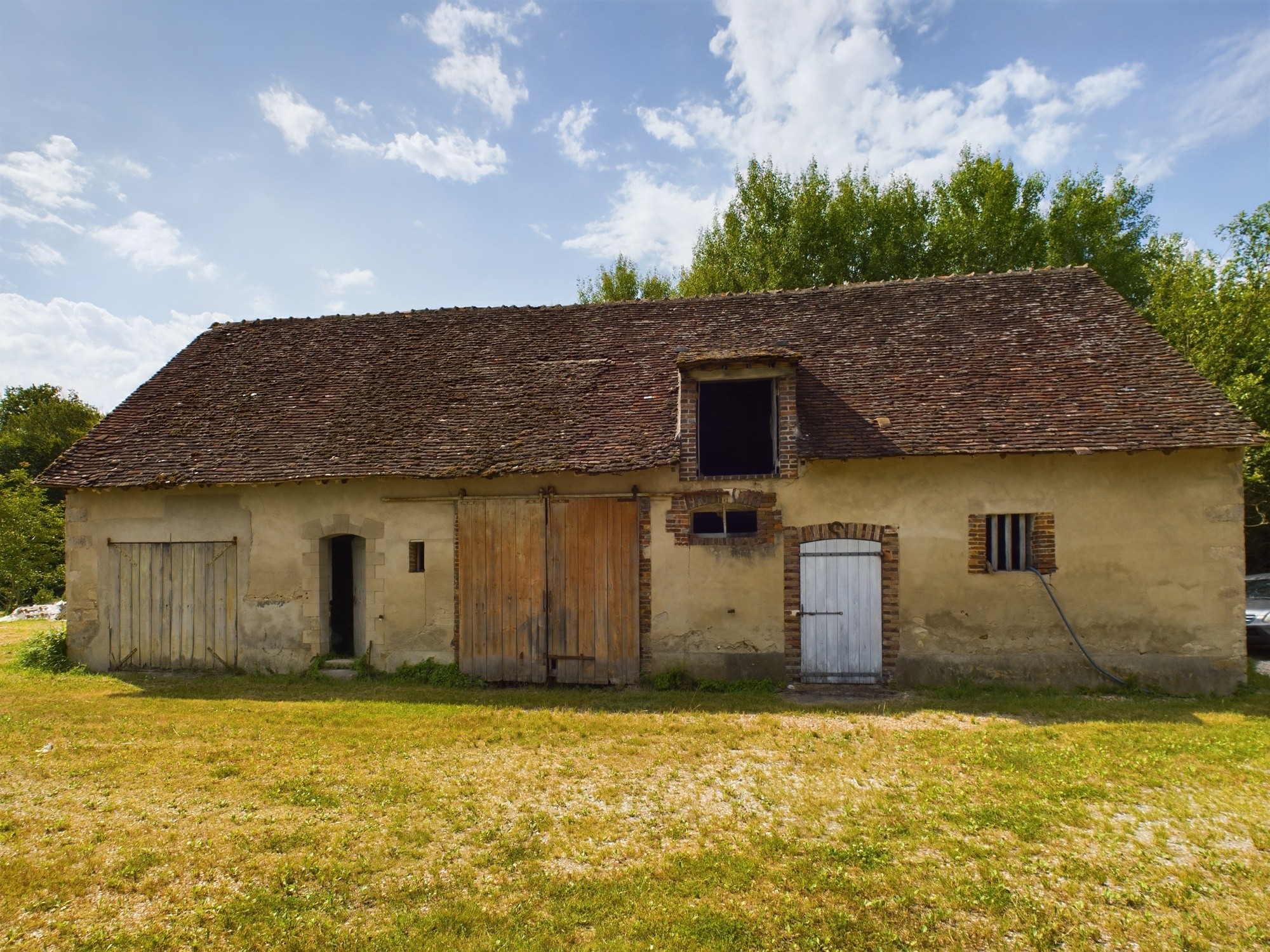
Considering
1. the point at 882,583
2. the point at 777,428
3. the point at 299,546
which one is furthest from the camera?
the point at 299,546

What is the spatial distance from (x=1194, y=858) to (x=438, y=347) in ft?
39.9

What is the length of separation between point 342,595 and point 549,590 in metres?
4.23

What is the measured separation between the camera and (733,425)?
12484 mm

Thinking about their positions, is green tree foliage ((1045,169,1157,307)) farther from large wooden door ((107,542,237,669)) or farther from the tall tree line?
large wooden door ((107,542,237,669))

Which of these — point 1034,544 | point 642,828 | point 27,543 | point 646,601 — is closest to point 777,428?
point 646,601

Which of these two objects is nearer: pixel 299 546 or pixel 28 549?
pixel 299 546

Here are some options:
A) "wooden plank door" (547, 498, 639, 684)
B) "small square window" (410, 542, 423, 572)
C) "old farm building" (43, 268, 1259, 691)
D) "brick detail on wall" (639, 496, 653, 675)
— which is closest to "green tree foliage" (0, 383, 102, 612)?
"old farm building" (43, 268, 1259, 691)

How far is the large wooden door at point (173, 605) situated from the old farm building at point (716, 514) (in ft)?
0.14

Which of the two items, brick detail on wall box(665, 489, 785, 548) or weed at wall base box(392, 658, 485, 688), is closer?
brick detail on wall box(665, 489, 785, 548)

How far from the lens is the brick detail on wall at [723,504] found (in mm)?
9773

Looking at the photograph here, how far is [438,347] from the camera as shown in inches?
508

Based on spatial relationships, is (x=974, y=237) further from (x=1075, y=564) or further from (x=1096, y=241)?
(x=1075, y=564)

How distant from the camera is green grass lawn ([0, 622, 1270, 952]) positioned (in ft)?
12.8

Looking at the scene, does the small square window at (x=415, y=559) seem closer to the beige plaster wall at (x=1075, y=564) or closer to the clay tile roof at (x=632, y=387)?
the clay tile roof at (x=632, y=387)
